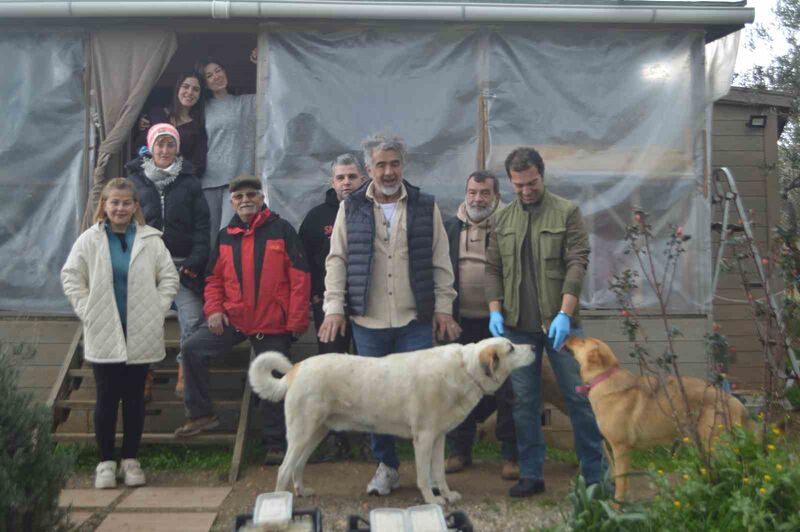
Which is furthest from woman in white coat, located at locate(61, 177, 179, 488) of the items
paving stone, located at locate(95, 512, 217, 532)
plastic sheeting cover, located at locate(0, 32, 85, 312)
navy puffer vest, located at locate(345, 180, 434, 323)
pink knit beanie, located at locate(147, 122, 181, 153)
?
plastic sheeting cover, located at locate(0, 32, 85, 312)

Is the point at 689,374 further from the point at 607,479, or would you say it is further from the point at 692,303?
the point at 607,479

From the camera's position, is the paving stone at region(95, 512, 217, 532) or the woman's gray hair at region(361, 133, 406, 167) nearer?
the paving stone at region(95, 512, 217, 532)

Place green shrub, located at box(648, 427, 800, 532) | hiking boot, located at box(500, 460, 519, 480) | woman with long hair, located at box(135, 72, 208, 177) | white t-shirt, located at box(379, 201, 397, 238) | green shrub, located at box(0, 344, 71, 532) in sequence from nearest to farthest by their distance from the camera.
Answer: green shrub, located at box(648, 427, 800, 532), green shrub, located at box(0, 344, 71, 532), white t-shirt, located at box(379, 201, 397, 238), hiking boot, located at box(500, 460, 519, 480), woman with long hair, located at box(135, 72, 208, 177)

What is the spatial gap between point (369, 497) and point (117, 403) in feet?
5.61

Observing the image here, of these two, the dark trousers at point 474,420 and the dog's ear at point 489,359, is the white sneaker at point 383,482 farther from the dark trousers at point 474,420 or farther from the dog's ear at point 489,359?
the dog's ear at point 489,359

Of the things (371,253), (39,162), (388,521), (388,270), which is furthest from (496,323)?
(39,162)

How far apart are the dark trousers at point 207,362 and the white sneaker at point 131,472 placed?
532 millimetres

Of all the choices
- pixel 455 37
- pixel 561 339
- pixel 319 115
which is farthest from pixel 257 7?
pixel 561 339

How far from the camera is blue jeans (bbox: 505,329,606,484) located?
442cm

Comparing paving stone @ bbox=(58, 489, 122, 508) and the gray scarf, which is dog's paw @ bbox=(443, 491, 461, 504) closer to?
paving stone @ bbox=(58, 489, 122, 508)

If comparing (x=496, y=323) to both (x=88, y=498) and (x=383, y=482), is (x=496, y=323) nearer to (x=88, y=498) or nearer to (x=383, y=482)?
(x=383, y=482)

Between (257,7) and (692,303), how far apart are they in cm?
417

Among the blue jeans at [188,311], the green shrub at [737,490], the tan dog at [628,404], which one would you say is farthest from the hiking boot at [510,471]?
the blue jeans at [188,311]

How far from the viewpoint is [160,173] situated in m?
5.69
